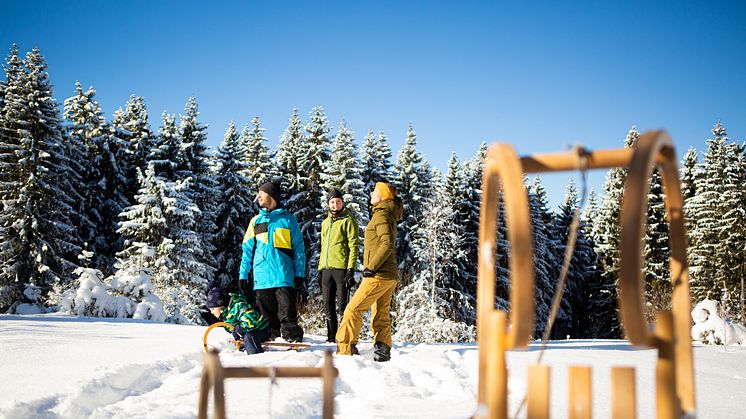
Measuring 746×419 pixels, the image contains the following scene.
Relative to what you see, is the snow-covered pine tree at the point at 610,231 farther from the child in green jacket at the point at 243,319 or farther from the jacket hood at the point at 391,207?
the child in green jacket at the point at 243,319

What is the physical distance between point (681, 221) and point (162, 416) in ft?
10.4

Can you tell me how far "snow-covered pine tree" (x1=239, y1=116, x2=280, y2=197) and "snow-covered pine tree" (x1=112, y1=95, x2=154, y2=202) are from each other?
582 cm

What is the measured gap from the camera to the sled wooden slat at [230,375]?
191cm

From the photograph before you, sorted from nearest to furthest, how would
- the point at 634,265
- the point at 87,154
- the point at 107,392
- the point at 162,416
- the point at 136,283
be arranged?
1. the point at 634,265
2. the point at 162,416
3. the point at 107,392
4. the point at 136,283
5. the point at 87,154

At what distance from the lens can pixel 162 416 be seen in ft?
11.1

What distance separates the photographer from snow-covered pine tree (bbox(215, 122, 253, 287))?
3147cm

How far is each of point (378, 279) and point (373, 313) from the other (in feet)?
1.47

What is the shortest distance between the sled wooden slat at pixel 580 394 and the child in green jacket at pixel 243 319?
4793 millimetres

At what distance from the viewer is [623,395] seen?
167cm

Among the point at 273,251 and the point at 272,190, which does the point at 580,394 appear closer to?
the point at 273,251

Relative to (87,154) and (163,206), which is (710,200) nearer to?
(163,206)

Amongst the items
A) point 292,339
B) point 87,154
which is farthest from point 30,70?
point 292,339

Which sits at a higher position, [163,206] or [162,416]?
[163,206]

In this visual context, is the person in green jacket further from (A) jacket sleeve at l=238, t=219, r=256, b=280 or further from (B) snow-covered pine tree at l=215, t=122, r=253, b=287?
(B) snow-covered pine tree at l=215, t=122, r=253, b=287
